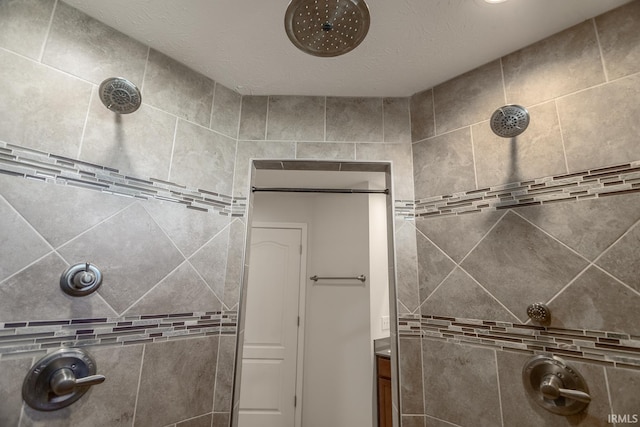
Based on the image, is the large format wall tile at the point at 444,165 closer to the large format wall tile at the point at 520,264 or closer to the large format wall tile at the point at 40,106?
the large format wall tile at the point at 520,264

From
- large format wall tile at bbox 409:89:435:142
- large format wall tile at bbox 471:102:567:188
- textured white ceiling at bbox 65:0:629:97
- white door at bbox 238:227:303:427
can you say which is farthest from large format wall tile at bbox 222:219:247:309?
white door at bbox 238:227:303:427

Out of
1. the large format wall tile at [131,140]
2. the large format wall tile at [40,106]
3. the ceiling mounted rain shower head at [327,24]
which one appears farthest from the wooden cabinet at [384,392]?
the large format wall tile at [40,106]

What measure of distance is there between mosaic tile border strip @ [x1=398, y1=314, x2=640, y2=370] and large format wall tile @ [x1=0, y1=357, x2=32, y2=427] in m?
1.23

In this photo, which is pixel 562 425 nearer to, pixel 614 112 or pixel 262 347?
pixel 614 112

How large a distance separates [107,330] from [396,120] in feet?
4.68

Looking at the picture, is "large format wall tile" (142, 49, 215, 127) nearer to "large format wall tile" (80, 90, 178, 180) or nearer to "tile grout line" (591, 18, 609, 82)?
"large format wall tile" (80, 90, 178, 180)

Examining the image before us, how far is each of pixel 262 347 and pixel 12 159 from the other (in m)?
2.33

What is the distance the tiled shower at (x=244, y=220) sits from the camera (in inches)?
33.7

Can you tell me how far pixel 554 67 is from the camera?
1.05 m

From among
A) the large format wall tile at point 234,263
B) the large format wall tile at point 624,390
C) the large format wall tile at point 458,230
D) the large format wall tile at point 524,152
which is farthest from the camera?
the large format wall tile at point 234,263

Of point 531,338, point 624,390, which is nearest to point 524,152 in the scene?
point 531,338

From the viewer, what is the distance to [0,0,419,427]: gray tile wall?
0.85 meters

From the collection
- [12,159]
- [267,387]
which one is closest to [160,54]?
[12,159]

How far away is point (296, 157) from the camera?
135cm
